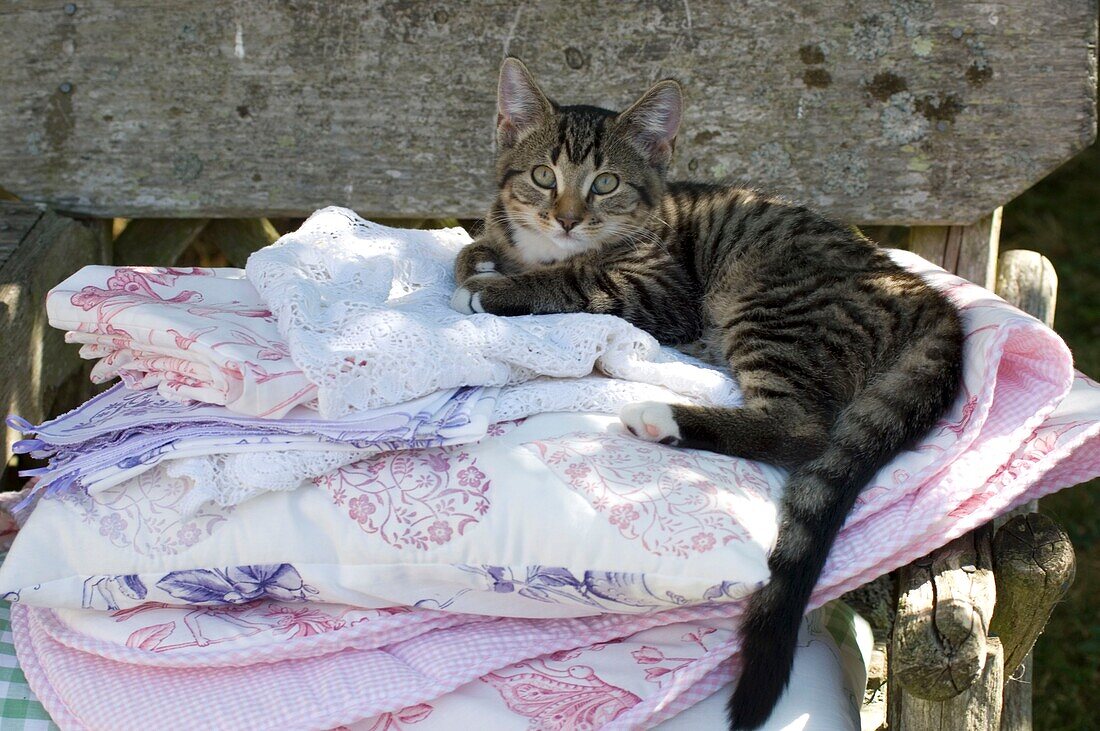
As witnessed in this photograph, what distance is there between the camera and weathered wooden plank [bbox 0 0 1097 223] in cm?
254

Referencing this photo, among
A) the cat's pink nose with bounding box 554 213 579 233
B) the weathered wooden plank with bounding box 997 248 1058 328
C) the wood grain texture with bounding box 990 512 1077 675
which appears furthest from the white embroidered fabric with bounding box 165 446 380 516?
the weathered wooden plank with bounding box 997 248 1058 328

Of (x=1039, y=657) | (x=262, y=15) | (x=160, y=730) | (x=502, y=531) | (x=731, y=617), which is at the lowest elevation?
(x=1039, y=657)

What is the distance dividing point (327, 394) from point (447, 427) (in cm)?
19

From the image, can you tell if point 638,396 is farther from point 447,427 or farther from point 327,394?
point 327,394

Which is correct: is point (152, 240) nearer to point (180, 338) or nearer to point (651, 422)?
point (180, 338)

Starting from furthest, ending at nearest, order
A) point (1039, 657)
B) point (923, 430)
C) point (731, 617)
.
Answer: point (1039, 657) < point (923, 430) < point (731, 617)

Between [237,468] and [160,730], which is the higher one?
[237,468]

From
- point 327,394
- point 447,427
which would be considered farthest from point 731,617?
point 327,394

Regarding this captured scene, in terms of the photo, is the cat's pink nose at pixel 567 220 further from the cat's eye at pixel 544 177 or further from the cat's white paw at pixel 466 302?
the cat's white paw at pixel 466 302

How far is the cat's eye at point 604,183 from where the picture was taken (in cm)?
226

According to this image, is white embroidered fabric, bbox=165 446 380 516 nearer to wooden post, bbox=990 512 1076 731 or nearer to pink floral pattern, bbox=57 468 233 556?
pink floral pattern, bbox=57 468 233 556

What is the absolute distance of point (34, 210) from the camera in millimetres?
→ 2629

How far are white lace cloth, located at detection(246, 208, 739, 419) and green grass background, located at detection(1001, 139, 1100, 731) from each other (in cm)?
92

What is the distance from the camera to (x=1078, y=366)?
4242mm
